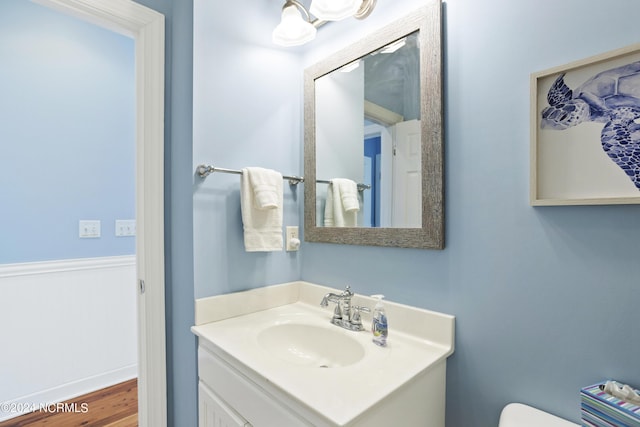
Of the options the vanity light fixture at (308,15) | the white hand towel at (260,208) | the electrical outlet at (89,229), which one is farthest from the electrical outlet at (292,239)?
the electrical outlet at (89,229)

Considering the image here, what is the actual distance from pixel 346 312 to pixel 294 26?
3.75 ft

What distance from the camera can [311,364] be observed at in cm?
108

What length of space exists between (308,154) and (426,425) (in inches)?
43.2

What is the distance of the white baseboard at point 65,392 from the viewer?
5.64 feet

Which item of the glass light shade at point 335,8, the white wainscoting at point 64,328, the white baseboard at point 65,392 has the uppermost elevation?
the glass light shade at point 335,8

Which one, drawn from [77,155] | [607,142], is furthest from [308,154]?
[77,155]

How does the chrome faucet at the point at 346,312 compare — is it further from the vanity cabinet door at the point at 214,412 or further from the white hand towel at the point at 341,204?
the vanity cabinet door at the point at 214,412

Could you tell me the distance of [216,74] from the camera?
3.88 feet

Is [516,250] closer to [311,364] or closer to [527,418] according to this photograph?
[527,418]

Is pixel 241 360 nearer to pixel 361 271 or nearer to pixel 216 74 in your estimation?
pixel 361 271

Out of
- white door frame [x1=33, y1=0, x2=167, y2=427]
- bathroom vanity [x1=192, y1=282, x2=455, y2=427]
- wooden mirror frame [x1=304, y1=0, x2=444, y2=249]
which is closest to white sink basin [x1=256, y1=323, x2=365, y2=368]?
bathroom vanity [x1=192, y1=282, x2=455, y2=427]

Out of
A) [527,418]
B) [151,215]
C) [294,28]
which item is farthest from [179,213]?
[527,418]

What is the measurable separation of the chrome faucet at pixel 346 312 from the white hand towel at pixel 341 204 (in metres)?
0.29

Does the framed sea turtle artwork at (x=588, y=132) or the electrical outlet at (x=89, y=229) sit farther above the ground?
the framed sea turtle artwork at (x=588, y=132)
